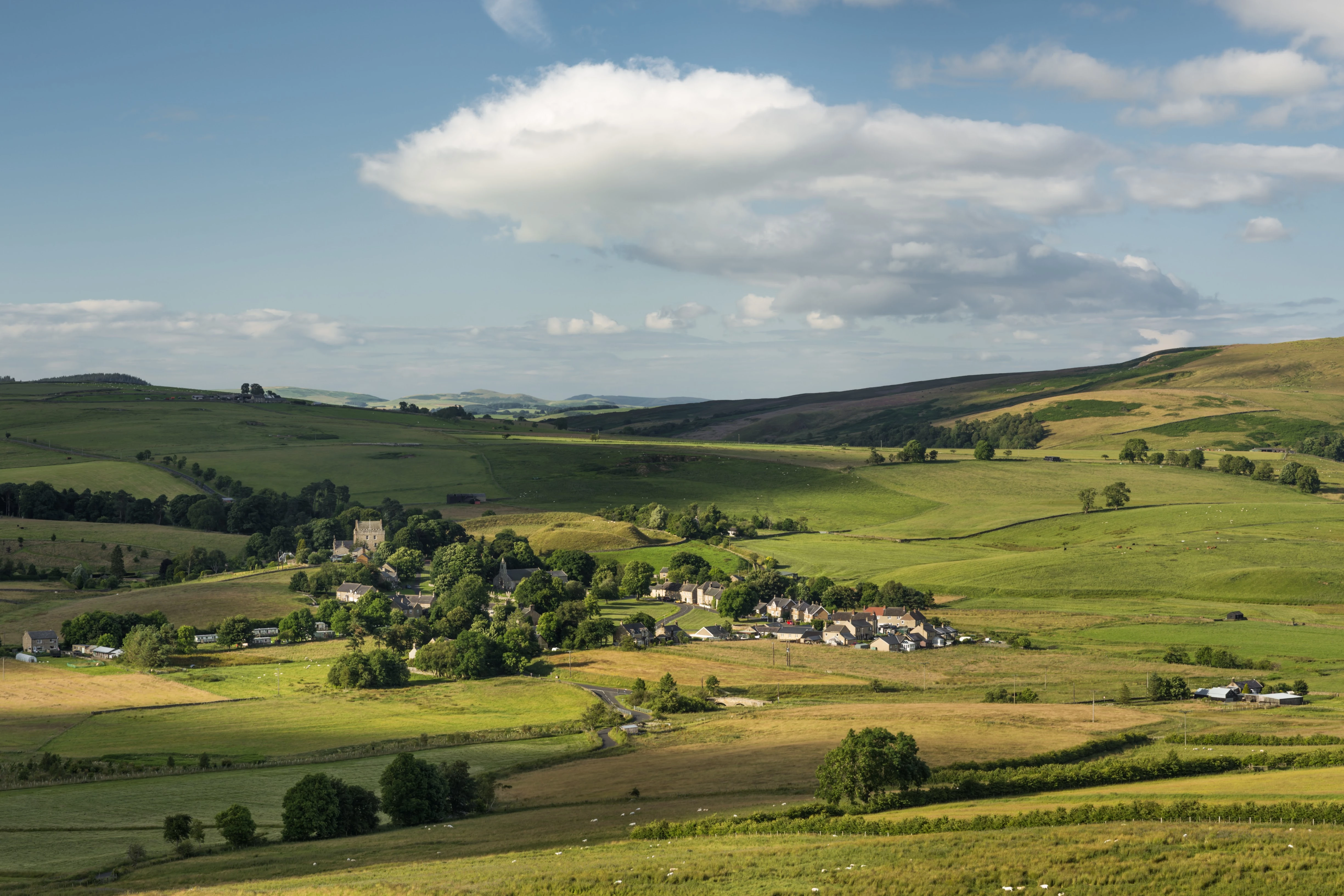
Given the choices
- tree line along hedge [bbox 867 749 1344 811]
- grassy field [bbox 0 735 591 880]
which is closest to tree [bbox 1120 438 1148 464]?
tree line along hedge [bbox 867 749 1344 811]

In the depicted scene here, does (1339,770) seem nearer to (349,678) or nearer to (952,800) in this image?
(952,800)

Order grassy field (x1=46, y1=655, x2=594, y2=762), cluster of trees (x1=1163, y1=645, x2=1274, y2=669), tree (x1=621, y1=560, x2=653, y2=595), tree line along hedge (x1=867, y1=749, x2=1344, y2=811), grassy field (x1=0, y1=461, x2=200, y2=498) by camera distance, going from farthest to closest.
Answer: grassy field (x1=0, y1=461, x2=200, y2=498) < tree (x1=621, y1=560, x2=653, y2=595) < cluster of trees (x1=1163, y1=645, x2=1274, y2=669) < grassy field (x1=46, y1=655, x2=594, y2=762) < tree line along hedge (x1=867, y1=749, x2=1344, y2=811)

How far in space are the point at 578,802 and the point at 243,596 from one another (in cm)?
8208

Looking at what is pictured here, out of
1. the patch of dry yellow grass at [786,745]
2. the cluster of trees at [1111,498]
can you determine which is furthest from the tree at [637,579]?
the cluster of trees at [1111,498]

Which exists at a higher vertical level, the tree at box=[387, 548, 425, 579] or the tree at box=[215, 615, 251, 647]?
the tree at box=[387, 548, 425, 579]

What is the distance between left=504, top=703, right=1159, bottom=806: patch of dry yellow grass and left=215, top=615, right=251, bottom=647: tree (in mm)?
58324

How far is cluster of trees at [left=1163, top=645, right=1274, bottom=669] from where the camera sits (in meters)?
87.2

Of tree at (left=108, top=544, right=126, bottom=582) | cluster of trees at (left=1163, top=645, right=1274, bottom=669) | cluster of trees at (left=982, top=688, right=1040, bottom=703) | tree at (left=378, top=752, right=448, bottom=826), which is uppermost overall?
tree at (left=108, top=544, right=126, bottom=582)

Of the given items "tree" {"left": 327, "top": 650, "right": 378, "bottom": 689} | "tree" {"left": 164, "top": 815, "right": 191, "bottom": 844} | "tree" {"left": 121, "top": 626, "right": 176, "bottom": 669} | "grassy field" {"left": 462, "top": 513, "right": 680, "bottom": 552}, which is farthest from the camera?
"grassy field" {"left": 462, "top": 513, "right": 680, "bottom": 552}

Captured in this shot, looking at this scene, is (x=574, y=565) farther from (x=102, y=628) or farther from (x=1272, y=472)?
(x=1272, y=472)

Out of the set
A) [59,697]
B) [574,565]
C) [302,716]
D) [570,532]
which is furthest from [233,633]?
[570,532]

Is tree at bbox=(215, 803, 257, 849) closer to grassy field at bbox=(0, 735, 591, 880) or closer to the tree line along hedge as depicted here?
grassy field at bbox=(0, 735, 591, 880)

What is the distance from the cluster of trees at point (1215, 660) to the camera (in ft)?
286

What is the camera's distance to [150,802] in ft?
186
